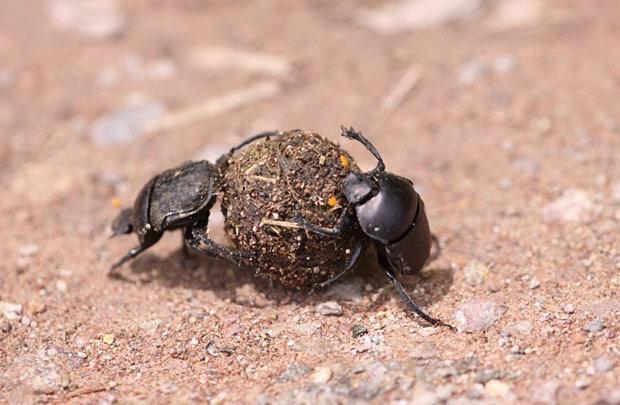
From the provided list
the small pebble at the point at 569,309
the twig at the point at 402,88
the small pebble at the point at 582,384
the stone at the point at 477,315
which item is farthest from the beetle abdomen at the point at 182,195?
the twig at the point at 402,88

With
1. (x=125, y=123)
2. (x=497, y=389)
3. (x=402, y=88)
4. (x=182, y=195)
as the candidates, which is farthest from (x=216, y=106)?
(x=497, y=389)

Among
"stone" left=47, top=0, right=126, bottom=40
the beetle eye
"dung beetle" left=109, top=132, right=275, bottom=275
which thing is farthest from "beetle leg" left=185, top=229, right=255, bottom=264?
"stone" left=47, top=0, right=126, bottom=40

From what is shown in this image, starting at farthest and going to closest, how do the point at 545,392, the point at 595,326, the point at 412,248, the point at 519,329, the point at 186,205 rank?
the point at 186,205 → the point at 412,248 → the point at 519,329 → the point at 595,326 → the point at 545,392

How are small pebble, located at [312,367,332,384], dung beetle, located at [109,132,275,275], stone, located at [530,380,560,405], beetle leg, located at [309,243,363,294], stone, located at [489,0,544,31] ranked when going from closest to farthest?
stone, located at [530,380,560,405] < small pebble, located at [312,367,332,384] < beetle leg, located at [309,243,363,294] < dung beetle, located at [109,132,275,275] < stone, located at [489,0,544,31]

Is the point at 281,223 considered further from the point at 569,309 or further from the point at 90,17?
the point at 90,17

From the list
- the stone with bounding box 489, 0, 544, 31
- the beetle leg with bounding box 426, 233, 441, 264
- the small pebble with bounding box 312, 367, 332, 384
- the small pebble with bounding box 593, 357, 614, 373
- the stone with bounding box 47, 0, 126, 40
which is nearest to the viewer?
the small pebble with bounding box 593, 357, 614, 373

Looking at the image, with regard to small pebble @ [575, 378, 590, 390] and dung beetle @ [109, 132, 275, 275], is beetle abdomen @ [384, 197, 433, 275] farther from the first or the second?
small pebble @ [575, 378, 590, 390]
